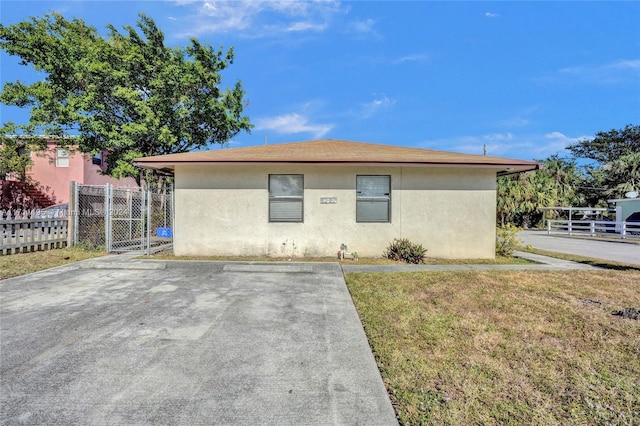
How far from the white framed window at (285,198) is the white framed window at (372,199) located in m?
1.70

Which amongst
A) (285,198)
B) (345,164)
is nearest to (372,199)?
(345,164)

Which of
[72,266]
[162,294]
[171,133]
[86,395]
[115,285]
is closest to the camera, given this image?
[86,395]

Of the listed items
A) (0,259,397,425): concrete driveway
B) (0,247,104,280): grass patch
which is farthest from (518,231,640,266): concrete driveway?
(0,247,104,280): grass patch

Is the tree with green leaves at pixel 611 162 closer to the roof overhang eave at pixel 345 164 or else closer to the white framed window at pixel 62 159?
the roof overhang eave at pixel 345 164

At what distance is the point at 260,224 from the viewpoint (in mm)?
9195

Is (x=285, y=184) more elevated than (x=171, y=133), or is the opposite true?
(x=171, y=133)

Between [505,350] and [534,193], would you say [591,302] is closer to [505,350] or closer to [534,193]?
[505,350]

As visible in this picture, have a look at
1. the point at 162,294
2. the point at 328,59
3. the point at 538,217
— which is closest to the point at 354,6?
the point at 328,59

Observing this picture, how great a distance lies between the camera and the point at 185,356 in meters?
3.20

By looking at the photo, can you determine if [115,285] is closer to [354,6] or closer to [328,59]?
[354,6]

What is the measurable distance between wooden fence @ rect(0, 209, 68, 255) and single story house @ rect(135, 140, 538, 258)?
161 inches

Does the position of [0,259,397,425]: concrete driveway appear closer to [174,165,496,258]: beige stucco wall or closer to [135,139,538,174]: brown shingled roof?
[174,165,496,258]: beige stucco wall

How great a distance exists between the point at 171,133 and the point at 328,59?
10.0 metres

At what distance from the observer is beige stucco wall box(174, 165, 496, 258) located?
9188mm
